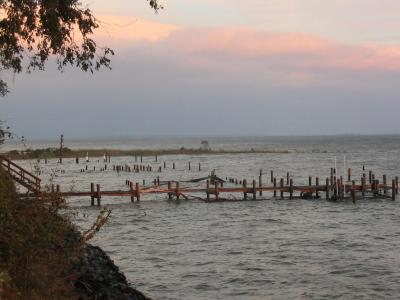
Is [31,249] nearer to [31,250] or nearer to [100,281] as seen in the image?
[31,250]

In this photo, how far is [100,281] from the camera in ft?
47.8

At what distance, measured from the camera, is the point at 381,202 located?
3997 centimetres

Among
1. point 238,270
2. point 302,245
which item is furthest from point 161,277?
point 302,245

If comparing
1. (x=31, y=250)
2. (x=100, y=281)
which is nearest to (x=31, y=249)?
(x=31, y=250)

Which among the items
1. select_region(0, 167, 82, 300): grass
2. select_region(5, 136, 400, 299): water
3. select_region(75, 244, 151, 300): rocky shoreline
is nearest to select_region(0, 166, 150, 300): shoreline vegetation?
select_region(0, 167, 82, 300): grass

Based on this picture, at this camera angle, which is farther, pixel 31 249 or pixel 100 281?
pixel 100 281

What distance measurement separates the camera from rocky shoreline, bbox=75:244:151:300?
13.5m

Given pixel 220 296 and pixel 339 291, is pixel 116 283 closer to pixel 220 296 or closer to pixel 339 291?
pixel 220 296

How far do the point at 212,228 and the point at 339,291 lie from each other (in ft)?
42.5

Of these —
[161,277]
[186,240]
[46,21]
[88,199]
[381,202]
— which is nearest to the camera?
[46,21]

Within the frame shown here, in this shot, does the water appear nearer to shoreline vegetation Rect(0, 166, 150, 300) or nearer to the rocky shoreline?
the rocky shoreline

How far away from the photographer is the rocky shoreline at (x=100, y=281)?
44.4 feet

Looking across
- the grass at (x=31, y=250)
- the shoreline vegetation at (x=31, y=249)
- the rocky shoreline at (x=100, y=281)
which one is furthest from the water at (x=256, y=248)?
the grass at (x=31, y=250)

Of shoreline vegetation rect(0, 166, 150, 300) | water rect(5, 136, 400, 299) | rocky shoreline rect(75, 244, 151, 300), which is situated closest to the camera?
shoreline vegetation rect(0, 166, 150, 300)
